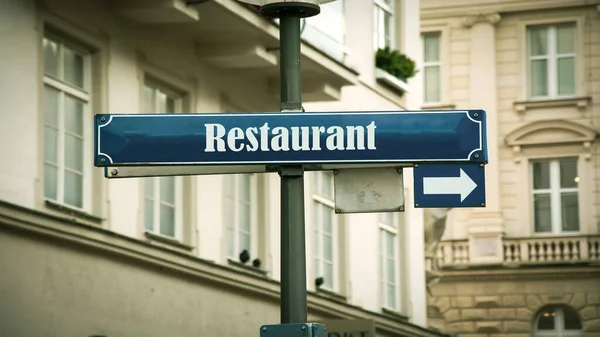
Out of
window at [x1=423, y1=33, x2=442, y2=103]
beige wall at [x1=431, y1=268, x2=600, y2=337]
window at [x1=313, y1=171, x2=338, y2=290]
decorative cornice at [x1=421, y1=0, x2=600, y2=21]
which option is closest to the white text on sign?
window at [x1=313, y1=171, x2=338, y2=290]

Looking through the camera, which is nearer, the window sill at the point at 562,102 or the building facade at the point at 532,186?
the building facade at the point at 532,186

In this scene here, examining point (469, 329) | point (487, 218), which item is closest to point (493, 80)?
point (487, 218)

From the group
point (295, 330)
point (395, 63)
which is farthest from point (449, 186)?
point (395, 63)

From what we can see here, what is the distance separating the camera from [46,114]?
52.9 ft

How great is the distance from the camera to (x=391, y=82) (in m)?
26.8

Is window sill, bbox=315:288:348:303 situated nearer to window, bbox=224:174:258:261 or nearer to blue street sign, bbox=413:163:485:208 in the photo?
window, bbox=224:174:258:261

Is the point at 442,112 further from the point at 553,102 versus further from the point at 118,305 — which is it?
the point at 553,102

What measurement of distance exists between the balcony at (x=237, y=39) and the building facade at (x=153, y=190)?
29mm

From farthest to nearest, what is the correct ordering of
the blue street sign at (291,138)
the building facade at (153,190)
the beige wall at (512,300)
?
the beige wall at (512,300) < the building facade at (153,190) < the blue street sign at (291,138)

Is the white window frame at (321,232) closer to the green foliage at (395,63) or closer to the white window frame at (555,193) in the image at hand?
the green foliage at (395,63)

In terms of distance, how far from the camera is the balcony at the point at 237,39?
17938mm

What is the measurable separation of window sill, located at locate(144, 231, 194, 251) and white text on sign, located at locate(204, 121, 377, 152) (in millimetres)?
11204

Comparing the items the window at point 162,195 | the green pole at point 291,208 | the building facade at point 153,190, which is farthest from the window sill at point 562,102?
the green pole at point 291,208

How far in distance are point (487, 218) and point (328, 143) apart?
1565 inches
